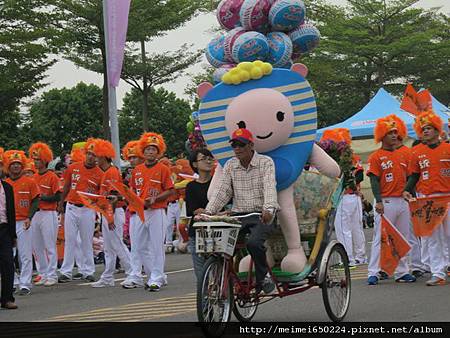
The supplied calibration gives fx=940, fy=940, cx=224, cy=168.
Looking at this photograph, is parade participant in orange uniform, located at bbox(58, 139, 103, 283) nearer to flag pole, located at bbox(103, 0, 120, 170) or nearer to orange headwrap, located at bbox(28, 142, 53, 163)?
orange headwrap, located at bbox(28, 142, 53, 163)

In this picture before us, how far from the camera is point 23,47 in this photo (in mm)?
29609

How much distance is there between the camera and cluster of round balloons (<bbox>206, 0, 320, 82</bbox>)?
1752 cm

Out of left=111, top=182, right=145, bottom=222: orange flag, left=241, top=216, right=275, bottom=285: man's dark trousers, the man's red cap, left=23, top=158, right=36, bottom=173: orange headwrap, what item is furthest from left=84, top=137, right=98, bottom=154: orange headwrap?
left=241, top=216, right=275, bottom=285: man's dark trousers

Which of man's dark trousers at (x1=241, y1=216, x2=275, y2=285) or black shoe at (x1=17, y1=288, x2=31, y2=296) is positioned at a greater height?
man's dark trousers at (x1=241, y1=216, x2=275, y2=285)

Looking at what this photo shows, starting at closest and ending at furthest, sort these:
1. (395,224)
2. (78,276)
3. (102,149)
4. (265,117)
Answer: (265,117) < (395,224) < (102,149) < (78,276)

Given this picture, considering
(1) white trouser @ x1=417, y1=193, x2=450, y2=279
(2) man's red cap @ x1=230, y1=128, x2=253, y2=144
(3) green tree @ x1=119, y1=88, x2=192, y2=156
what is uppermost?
(3) green tree @ x1=119, y1=88, x2=192, y2=156

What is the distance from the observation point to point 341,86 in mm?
44906

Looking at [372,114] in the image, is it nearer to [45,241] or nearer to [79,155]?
[79,155]

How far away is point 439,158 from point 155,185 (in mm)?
3932

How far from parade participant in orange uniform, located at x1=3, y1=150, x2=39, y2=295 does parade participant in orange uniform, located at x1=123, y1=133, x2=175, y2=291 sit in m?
1.70

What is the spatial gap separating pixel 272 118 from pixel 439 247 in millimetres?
4002

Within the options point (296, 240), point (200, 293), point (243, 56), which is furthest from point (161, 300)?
point (243, 56)

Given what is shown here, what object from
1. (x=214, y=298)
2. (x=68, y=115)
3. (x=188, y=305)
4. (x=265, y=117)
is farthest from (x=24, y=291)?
(x=68, y=115)

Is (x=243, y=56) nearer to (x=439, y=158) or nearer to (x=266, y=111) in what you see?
(x=439, y=158)
